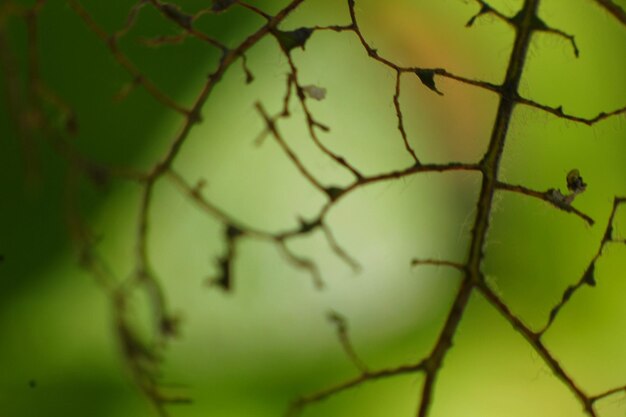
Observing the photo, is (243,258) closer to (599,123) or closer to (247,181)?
(247,181)

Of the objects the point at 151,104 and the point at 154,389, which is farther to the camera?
the point at 151,104

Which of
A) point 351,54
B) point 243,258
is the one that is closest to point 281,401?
point 243,258

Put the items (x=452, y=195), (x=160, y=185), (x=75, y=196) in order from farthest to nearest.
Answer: (x=452, y=195) < (x=160, y=185) < (x=75, y=196)

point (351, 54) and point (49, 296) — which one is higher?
point (351, 54)

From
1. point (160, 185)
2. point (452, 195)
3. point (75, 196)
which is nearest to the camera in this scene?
point (75, 196)

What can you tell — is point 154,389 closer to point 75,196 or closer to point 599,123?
point 75,196

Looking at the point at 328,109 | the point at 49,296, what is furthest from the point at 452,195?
the point at 49,296
